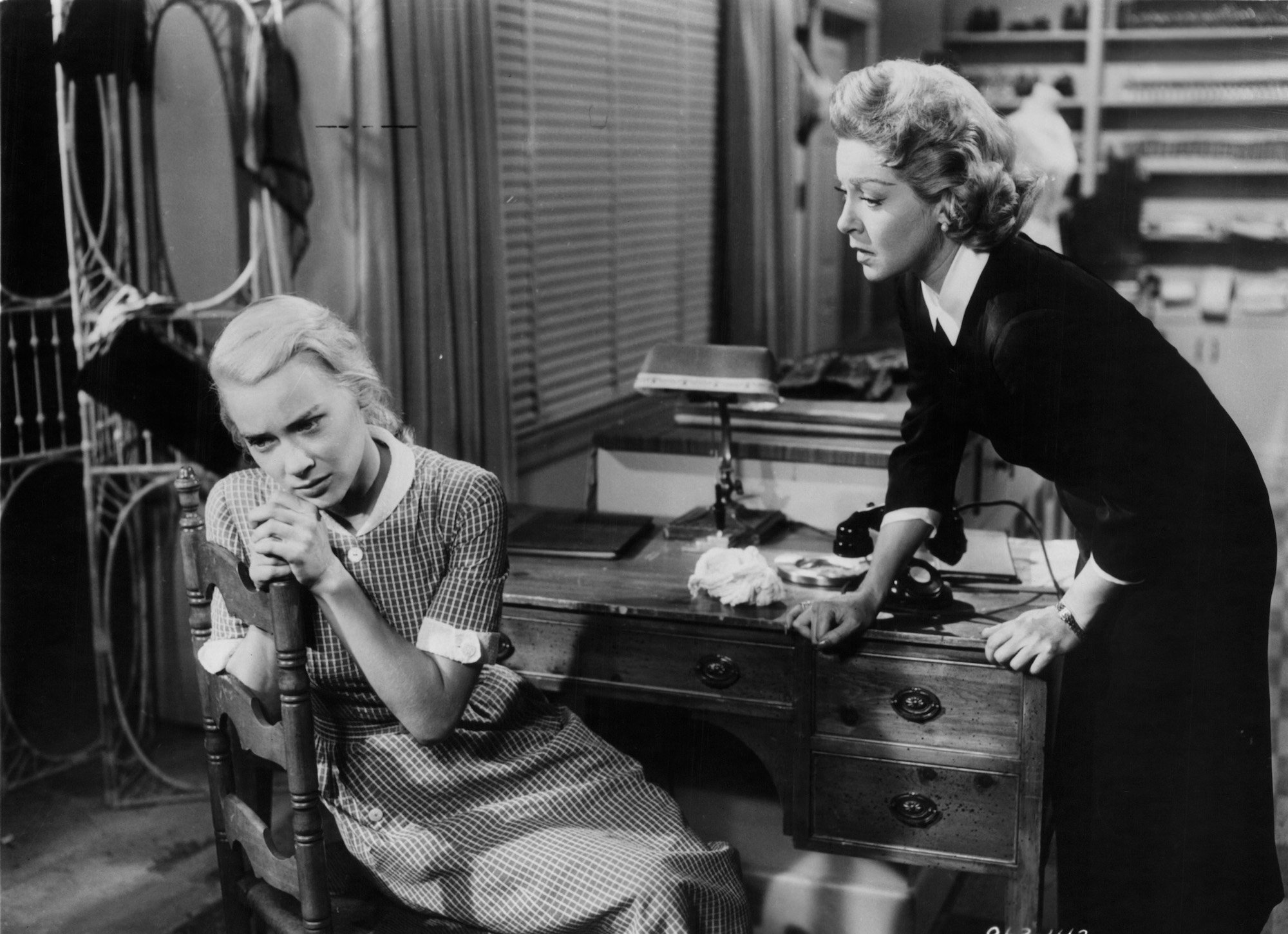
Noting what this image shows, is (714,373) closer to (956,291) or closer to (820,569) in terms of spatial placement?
(820,569)

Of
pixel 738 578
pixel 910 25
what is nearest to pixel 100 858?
pixel 738 578

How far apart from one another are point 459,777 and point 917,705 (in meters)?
0.73

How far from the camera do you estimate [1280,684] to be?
2.15 meters

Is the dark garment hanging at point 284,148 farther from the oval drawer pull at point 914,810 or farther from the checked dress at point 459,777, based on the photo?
the oval drawer pull at point 914,810

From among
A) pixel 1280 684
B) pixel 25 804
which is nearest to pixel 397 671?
pixel 1280 684

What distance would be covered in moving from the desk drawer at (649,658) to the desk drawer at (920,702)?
0.28 ft

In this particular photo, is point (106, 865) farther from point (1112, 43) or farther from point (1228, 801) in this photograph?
point (1112, 43)

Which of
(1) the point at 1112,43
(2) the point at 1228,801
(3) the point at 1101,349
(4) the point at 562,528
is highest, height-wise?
(1) the point at 1112,43

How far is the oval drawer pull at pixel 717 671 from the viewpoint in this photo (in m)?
2.14

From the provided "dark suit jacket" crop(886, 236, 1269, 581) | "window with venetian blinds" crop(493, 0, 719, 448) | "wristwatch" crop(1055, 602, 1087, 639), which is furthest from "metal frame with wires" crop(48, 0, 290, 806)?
"wristwatch" crop(1055, 602, 1087, 639)

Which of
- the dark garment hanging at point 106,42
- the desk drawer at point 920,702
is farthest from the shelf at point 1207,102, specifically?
the dark garment hanging at point 106,42

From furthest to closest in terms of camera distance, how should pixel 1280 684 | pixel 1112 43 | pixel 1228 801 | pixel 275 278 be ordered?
pixel 275 278
pixel 1112 43
pixel 1280 684
pixel 1228 801

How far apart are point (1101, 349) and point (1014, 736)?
609mm

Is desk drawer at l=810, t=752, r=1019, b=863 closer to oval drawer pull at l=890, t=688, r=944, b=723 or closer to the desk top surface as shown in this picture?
oval drawer pull at l=890, t=688, r=944, b=723
